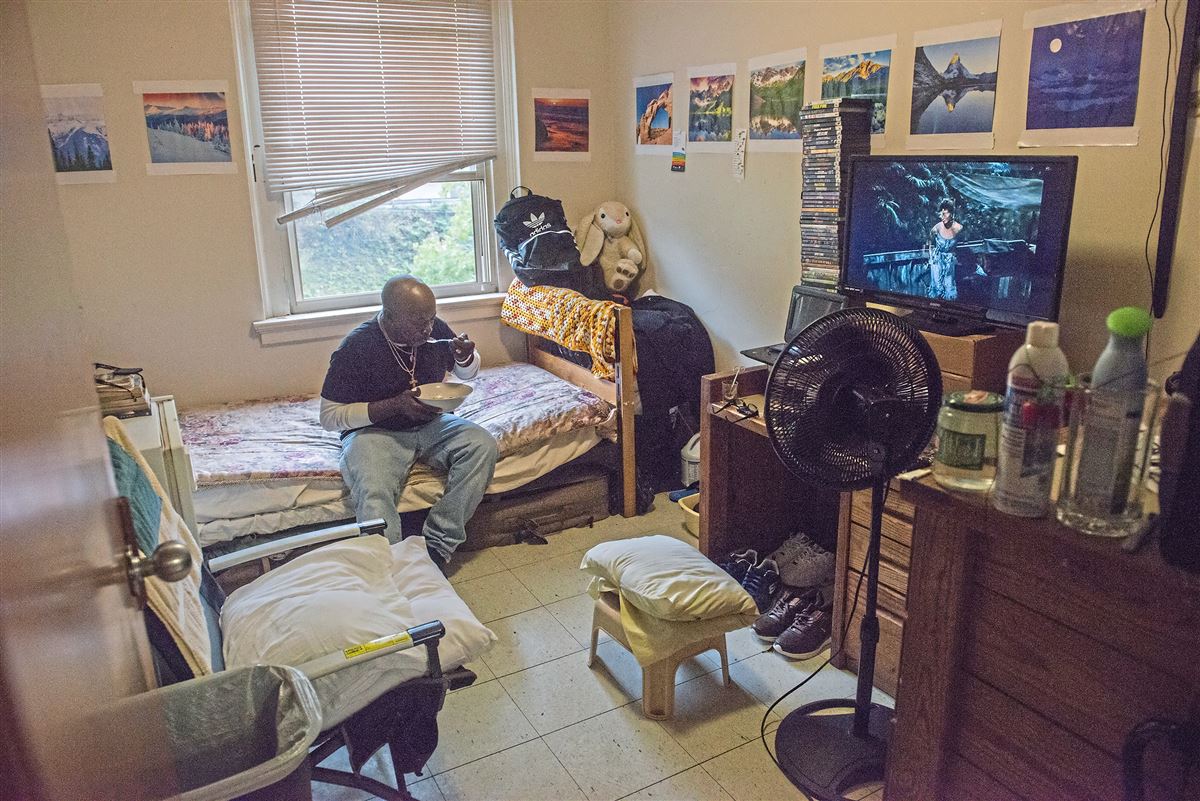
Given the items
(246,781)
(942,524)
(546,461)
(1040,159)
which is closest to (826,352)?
(942,524)

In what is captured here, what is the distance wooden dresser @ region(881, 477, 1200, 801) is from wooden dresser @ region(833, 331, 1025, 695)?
0.67m

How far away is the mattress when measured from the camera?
278 centimetres

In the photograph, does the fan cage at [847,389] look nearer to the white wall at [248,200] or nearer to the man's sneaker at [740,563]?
the man's sneaker at [740,563]

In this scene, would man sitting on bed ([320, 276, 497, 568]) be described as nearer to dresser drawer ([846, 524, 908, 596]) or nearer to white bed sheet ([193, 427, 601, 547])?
white bed sheet ([193, 427, 601, 547])

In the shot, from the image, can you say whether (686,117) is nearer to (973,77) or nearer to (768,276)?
(768,276)

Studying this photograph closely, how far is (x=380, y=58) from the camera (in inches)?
148

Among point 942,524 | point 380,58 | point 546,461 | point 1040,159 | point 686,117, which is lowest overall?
point 546,461

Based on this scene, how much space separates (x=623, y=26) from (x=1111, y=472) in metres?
3.47

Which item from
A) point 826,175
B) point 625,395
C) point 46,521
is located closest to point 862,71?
point 826,175

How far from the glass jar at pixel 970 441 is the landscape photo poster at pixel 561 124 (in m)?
3.12

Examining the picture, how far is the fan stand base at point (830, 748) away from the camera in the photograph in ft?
6.38

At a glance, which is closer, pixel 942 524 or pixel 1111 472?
pixel 1111 472

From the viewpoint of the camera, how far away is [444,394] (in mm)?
2912

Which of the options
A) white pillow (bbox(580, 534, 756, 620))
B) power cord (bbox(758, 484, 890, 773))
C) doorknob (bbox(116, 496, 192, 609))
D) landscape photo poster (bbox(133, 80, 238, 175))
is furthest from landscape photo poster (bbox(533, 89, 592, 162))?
doorknob (bbox(116, 496, 192, 609))
